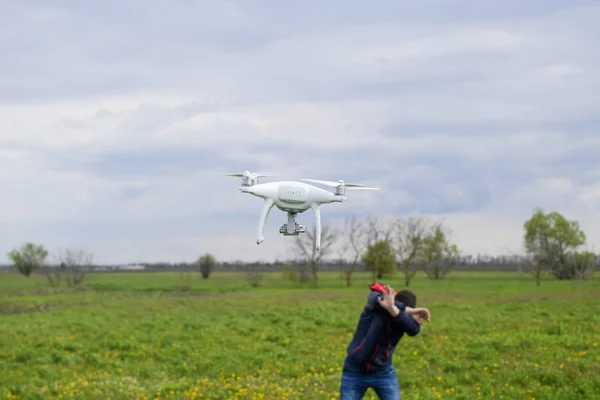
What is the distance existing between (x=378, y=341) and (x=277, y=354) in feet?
47.7

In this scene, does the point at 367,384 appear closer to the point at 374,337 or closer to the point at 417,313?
the point at 374,337

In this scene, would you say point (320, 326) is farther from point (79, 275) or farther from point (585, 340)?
point (79, 275)

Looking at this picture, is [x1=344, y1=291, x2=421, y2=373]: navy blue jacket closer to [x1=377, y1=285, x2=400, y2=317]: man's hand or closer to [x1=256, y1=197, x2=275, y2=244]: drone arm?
[x1=377, y1=285, x2=400, y2=317]: man's hand

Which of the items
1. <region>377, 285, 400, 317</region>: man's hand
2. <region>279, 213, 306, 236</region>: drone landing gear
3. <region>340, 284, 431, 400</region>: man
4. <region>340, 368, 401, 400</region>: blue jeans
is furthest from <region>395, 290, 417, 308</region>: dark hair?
<region>279, 213, 306, 236</region>: drone landing gear

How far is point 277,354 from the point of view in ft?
71.2

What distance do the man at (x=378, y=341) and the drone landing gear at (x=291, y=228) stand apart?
4.67m

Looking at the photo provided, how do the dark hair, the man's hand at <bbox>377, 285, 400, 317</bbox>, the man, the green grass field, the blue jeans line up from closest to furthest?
1. the man's hand at <bbox>377, 285, 400, 317</bbox>
2. the man
3. the dark hair
4. the blue jeans
5. the green grass field

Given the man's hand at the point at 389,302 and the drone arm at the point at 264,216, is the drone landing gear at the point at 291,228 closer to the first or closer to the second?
the drone arm at the point at 264,216

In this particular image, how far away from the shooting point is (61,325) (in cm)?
2927

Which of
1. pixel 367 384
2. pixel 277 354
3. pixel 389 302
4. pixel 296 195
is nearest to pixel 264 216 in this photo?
pixel 296 195

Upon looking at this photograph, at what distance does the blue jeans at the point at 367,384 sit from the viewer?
7.86m

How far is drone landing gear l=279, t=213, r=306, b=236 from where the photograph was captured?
2.71m

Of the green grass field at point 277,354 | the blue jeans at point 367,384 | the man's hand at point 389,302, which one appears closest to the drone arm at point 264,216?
the man's hand at point 389,302

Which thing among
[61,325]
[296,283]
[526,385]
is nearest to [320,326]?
[61,325]
